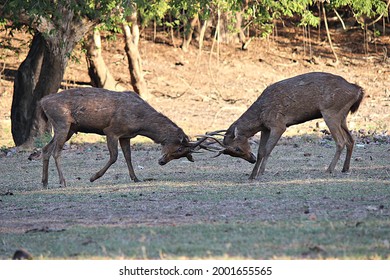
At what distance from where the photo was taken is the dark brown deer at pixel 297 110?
12914 millimetres

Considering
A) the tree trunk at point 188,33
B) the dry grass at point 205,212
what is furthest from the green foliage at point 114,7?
the tree trunk at point 188,33

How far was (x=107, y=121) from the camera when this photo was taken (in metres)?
13.0

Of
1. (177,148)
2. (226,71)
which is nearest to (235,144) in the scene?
(177,148)

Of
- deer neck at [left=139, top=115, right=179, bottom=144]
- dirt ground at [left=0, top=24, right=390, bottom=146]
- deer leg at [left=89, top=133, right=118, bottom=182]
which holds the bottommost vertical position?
dirt ground at [left=0, top=24, right=390, bottom=146]

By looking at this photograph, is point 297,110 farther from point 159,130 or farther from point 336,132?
point 159,130

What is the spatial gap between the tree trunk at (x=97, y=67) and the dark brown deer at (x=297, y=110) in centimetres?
1281

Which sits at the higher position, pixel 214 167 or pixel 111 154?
pixel 111 154

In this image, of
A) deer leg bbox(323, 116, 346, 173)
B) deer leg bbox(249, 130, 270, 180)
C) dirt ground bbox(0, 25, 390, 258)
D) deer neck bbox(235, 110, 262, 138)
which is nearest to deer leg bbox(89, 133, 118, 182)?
dirt ground bbox(0, 25, 390, 258)

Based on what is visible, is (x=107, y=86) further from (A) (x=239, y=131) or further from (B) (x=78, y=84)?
(A) (x=239, y=131)

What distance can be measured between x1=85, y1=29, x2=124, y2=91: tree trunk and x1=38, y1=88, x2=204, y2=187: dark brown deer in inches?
485

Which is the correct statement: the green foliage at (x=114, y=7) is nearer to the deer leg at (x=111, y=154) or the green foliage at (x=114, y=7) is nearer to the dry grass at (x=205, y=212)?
the dry grass at (x=205, y=212)

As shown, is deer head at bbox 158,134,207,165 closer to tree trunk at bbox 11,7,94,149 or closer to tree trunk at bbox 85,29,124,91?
tree trunk at bbox 11,7,94,149

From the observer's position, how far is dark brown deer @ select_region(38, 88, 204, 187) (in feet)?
42.2

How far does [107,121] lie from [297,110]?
2967 mm
